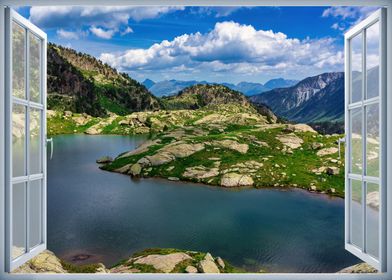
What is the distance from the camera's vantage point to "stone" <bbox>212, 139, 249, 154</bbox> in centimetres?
4180

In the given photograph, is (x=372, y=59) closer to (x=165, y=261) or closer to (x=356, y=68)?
(x=356, y=68)

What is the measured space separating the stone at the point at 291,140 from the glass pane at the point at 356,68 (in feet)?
129

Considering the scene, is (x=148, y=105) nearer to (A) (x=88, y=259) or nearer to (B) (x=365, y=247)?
(A) (x=88, y=259)

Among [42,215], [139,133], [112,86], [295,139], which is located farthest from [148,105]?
[42,215]

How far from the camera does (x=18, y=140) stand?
4.50 metres

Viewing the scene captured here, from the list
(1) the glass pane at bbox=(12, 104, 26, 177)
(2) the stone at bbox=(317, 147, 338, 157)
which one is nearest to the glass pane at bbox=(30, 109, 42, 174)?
(1) the glass pane at bbox=(12, 104, 26, 177)

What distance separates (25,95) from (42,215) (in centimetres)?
Answer: 154

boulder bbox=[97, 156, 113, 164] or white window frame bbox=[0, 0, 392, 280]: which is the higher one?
white window frame bbox=[0, 0, 392, 280]

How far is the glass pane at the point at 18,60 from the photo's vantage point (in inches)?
176

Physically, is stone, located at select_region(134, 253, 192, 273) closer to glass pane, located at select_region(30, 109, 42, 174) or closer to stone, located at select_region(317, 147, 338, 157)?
glass pane, located at select_region(30, 109, 42, 174)

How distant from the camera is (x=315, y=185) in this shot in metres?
33.4

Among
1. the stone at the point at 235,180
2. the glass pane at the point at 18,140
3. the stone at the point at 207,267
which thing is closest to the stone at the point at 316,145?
the stone at the point at 235,180

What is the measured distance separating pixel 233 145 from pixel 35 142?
38.2 meters

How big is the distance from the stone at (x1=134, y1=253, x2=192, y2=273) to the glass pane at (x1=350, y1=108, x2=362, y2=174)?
24.4 ft
